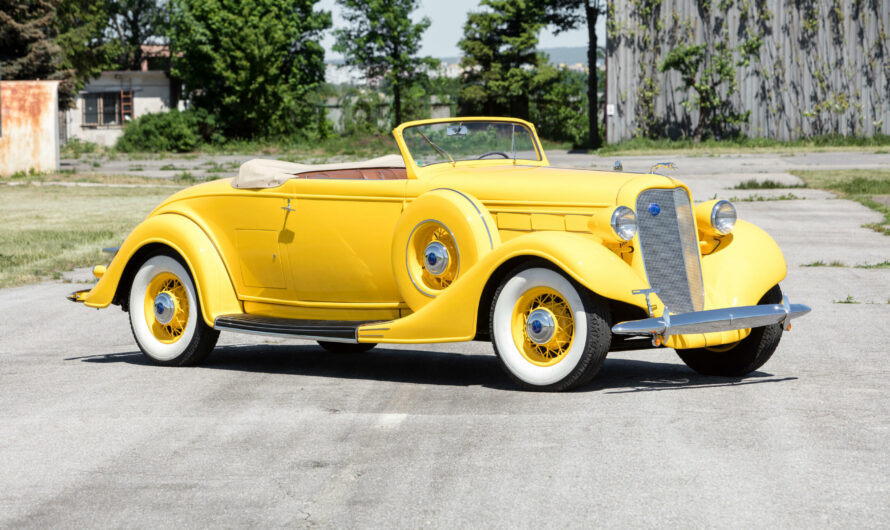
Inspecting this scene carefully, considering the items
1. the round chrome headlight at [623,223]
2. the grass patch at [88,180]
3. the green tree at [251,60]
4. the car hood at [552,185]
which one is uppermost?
the green tree at [251,60]

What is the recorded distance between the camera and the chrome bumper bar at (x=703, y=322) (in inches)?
257

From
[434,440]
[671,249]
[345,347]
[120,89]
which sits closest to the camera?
[434,440]

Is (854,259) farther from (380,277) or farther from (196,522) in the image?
(196,522)

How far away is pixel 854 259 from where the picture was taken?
46.7ft

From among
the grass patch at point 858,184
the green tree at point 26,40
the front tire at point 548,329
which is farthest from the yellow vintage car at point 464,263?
the green tree at point 26,40

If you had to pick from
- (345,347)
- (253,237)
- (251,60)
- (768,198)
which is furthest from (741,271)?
(251,60)

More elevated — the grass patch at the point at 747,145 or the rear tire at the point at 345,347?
the grass patch at the point at 747,145

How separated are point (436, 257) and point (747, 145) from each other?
118 feet

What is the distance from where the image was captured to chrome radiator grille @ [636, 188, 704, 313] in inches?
279

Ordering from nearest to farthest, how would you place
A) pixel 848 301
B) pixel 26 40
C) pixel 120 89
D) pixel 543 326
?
pixel 543 326 < pixel 848 301 < pixel 26 40 < pixel 120 89

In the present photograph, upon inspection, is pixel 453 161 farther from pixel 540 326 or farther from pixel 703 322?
pixel 703 322

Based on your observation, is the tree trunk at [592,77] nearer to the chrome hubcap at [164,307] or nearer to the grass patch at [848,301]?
the grass patch at [848,301]

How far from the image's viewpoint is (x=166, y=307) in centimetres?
863

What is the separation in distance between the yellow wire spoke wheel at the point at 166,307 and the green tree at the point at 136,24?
7476 centimetres
